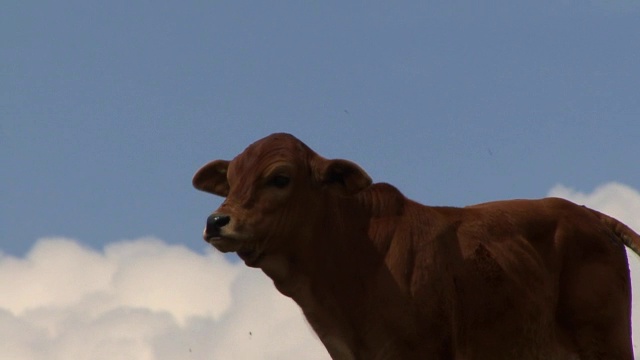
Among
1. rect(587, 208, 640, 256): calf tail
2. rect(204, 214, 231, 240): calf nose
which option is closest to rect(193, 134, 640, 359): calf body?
rect(204, 214, 231, 240): calf nose

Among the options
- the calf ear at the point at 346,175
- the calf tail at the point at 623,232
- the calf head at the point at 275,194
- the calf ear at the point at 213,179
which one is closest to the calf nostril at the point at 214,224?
the calf head at the point at 275,194

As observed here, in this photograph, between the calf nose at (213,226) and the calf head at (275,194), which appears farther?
the calf head at (275,194)

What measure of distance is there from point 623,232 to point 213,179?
394 centimetres

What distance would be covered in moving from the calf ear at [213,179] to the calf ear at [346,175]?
1.03m

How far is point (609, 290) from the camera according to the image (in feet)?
50.8

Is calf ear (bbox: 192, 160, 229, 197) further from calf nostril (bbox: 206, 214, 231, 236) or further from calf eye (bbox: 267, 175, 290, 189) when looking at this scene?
calf nostril (bbox: 206, 214, 231, 236)

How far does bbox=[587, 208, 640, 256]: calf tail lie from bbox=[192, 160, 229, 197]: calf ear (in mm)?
3539

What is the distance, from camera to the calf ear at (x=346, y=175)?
1446 cm

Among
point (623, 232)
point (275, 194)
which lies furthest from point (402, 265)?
point (623, 232)

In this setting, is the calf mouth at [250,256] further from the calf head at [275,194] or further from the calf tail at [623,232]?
the calf tail at [623,232]

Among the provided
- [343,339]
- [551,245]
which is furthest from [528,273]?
[343,339]

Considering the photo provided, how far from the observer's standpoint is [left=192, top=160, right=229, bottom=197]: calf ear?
1511 cm

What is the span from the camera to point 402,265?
567 inches

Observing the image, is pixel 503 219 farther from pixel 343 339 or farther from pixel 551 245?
pixel 343 339
